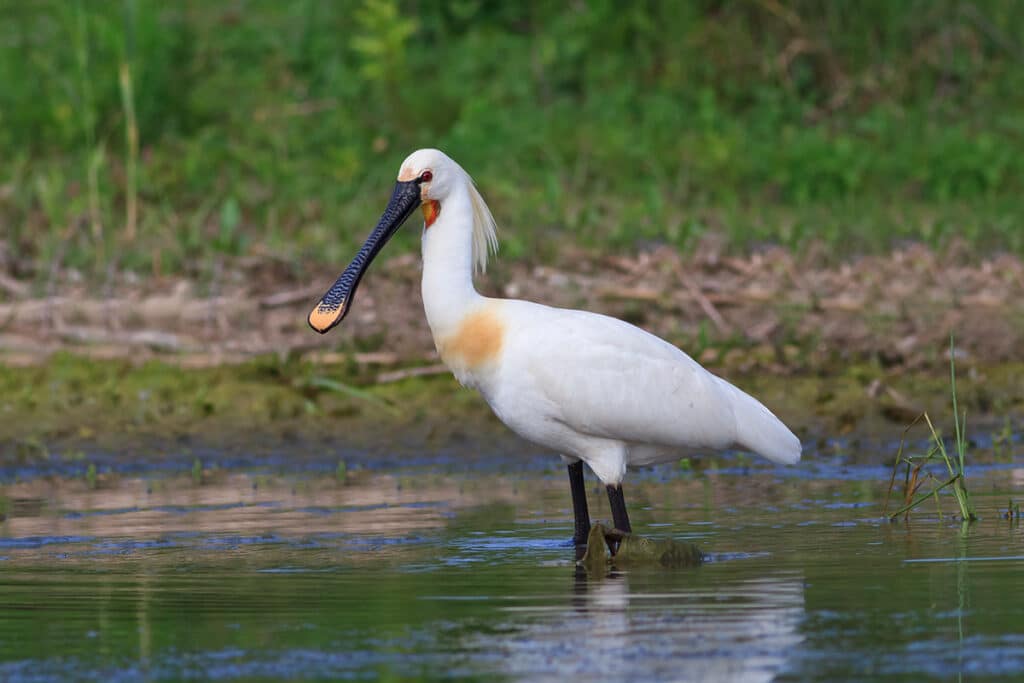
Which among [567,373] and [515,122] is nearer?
[567,373]

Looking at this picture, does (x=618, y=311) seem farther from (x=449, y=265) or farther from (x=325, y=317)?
(x=449, y=265)

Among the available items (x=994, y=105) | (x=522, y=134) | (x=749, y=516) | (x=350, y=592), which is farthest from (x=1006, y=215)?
(x=350, y=592)

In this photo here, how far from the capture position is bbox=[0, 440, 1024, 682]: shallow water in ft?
16.5

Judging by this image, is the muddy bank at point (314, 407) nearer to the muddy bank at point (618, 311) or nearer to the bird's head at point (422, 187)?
the muddy bank at point (618, 311)

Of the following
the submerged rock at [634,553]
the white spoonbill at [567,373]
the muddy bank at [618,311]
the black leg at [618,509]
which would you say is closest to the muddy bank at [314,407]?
the muddy bank at [618,311]

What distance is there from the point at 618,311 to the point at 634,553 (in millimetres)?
5167

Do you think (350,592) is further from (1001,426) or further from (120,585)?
(1001,426)

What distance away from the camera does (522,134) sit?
594 inches

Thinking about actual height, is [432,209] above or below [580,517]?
above

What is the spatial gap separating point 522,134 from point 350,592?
9214 millimetres

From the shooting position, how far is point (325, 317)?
7.98 m

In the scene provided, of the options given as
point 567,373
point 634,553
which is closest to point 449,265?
point 567,373

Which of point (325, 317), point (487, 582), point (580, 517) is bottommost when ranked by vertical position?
point (487, 582)

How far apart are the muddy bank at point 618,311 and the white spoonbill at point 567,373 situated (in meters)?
3.51
